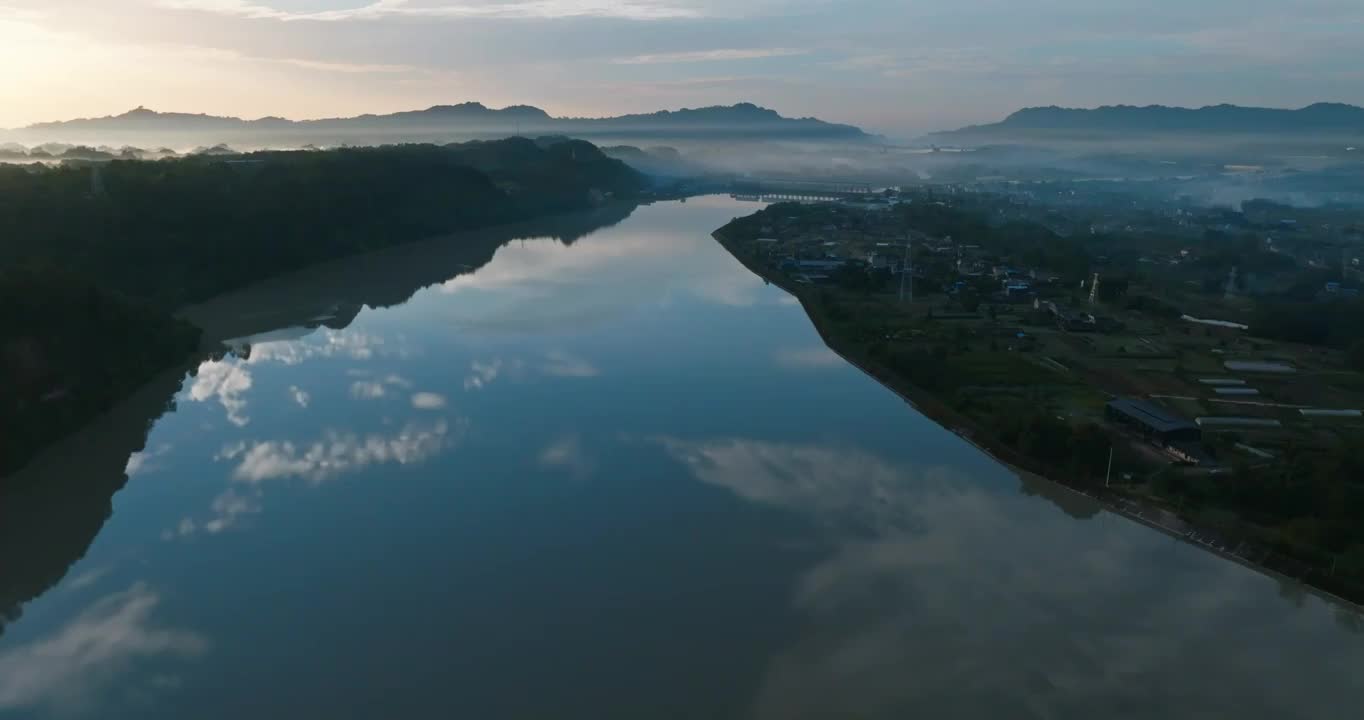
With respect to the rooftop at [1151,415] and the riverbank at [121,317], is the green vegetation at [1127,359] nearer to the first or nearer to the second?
the rooftop at [1151,415]

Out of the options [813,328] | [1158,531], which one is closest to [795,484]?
[1158,531]

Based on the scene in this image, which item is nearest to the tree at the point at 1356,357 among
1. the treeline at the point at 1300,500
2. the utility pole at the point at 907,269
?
the treeline at the point at 1300,500

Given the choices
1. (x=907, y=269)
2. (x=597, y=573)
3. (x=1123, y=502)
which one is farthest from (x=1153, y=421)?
(x=907, y=269)

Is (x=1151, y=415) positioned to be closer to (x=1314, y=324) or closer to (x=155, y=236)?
(x=1314, y=324)

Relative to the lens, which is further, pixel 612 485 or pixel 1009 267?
pixel 1009 267

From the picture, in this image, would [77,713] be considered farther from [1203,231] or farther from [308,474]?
[1203,231]

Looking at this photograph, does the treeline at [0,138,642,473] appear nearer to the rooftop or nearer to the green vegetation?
the green vegetation
